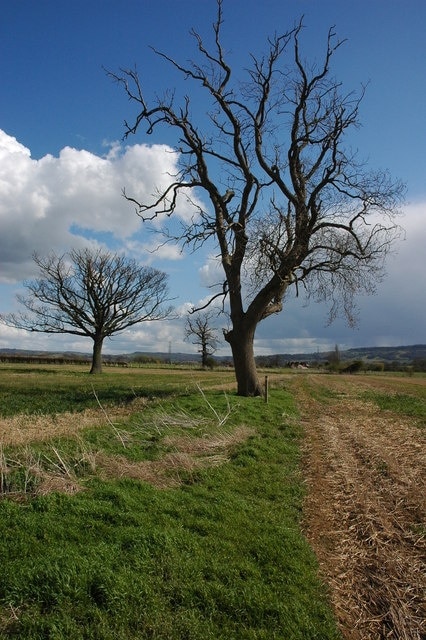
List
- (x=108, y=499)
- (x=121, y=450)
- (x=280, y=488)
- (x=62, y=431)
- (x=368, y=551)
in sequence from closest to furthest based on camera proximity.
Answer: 1. (x=368, y=551)
2. (x=108, y=499)
3. (x=280, y=488)
4. (x=121, y=450)
5. (x=62, y=431)

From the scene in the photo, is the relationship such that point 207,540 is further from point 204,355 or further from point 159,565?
point 204,355

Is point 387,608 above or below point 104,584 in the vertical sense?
below

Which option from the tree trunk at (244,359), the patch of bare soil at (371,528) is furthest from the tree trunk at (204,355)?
the patch of bare soil at (371,528)

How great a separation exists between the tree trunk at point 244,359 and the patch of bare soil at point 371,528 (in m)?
9.41

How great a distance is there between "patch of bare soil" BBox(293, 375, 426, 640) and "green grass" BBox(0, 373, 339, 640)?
312 mm

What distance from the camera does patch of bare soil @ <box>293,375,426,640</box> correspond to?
4.59m

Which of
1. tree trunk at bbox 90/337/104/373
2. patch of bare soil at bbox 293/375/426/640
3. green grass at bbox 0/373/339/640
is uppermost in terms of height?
tree trunk at bbox 90/337/104/373

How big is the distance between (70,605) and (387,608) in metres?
3.07

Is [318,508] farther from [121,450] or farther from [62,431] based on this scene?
[62,431]

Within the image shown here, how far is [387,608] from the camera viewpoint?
464 cm

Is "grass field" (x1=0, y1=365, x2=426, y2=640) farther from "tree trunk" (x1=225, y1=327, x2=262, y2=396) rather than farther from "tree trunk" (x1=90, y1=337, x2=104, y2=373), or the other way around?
"tree trunk" (x1=90, y1=337, x2=104, y2=373)

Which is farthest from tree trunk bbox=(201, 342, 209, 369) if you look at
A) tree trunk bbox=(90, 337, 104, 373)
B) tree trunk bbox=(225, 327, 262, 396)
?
tree trunk bbox=(225, 327, 262, 396)

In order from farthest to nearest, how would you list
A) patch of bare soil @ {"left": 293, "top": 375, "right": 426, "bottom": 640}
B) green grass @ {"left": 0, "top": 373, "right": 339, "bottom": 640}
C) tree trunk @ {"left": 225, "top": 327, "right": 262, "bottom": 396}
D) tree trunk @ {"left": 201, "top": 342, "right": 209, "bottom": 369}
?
tree trunk @ {"left": 201, "top": 342, "right": 209, "bottom": 369} → tree trunk @ {"left": 225, "top": 327, "right": 262, "bottom": 396} → patch of bare soil @ {"left": 293, "top": 375, "right": 426, "bottom": 640} → green grass @ {"left": 0, "top": 373, "right": 339, "bottom": 640}

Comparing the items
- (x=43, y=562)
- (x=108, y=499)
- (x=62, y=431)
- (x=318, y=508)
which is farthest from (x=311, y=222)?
(x=43, y=562)
